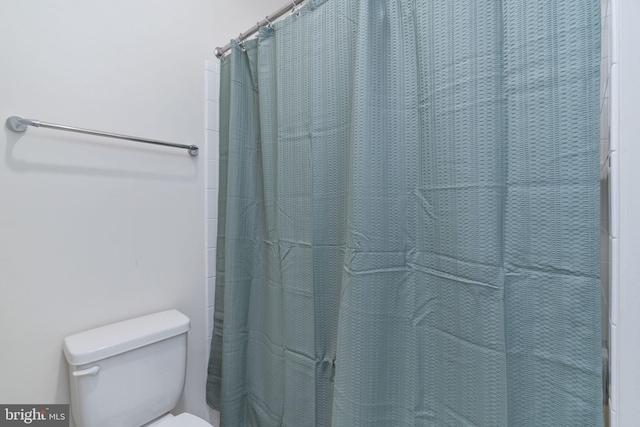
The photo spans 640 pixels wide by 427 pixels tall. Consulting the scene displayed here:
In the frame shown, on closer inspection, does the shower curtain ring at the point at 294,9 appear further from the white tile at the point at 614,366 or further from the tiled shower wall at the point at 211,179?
the white tile at the point at 614,366

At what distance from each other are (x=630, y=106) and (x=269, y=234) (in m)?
1.07

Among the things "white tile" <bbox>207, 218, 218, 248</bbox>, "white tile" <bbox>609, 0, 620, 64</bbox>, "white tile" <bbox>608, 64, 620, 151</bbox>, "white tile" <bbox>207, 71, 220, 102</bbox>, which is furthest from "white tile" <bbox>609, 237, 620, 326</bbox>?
"white tile" <bbox>207, 71, 220, 102</bbox>

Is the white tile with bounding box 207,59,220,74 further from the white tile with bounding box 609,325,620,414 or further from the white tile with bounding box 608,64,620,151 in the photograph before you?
the white tile with bounding box 609,325,620,414

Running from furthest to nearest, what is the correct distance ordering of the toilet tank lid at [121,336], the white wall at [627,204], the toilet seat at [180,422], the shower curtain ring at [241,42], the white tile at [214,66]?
the white tile at [214,66]
the shower curtain ring at [241,42]
the toilet seat at [180,422]
the toilet tank lid at [121,336]
the white wall at [627,204]

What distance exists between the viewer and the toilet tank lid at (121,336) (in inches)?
36.4

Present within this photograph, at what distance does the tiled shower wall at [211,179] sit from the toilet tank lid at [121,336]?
245 mm

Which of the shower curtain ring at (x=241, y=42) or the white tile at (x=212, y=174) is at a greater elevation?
the shower curtain ring at (x=241, y=42)

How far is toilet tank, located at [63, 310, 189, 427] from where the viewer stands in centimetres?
93

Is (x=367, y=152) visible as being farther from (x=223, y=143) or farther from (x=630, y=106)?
(x=223, y=143)

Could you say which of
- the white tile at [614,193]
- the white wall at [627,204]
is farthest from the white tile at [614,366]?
the white tile at [614,193]


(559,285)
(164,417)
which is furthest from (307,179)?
(164,417)

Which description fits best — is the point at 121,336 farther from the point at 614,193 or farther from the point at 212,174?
the point at 614,193

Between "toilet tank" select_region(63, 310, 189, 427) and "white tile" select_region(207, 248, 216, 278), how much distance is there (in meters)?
0.27

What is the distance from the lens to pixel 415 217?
32.5 inches
